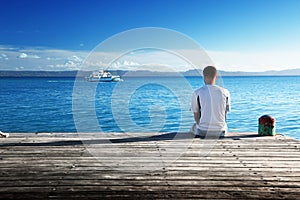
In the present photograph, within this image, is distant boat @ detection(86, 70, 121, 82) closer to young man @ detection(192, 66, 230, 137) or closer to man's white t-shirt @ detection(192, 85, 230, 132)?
young man @ detection(192, 66, 230, 137)

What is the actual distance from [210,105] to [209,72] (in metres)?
0.74

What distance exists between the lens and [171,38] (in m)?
5.57

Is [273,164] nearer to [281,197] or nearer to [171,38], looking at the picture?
[281,197]

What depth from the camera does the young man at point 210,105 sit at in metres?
6.74

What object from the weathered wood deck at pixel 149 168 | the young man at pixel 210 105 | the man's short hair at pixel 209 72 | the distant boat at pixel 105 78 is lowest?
the weathered wood deck at pixel 149 168

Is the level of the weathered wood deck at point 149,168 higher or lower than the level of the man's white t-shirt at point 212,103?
lower

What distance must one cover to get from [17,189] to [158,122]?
20.5m

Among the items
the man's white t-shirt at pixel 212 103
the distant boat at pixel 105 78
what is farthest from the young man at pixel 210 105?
the distant boat at pixel 105 78

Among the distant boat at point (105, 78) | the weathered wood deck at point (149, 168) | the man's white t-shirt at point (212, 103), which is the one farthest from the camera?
the distant boat at point (105, 78)

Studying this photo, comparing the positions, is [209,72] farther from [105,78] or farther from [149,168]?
[105,78]

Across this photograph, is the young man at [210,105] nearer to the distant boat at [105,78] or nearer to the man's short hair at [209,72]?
the man's short hair at [209,72]

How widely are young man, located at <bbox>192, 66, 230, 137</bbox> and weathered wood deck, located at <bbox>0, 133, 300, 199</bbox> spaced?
0.31 m

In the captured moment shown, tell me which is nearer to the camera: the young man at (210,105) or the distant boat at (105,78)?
the young man at (210,105)

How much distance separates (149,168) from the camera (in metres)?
4.75
